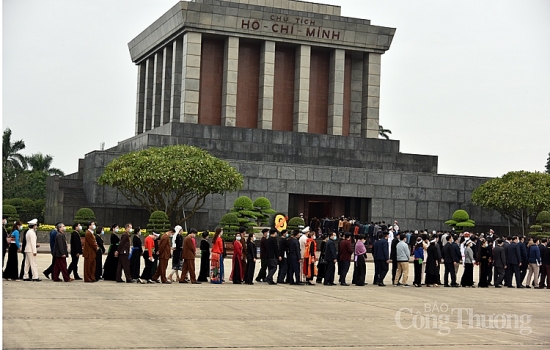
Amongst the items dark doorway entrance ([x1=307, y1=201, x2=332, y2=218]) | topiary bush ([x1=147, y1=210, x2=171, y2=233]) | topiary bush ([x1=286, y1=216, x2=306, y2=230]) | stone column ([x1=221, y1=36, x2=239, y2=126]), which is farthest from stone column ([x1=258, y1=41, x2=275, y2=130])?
topiary bush ([x1=147, y1=210, x2=171, y2=233])

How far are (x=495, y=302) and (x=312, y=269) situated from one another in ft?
17.1

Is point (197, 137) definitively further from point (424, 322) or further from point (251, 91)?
point (424, 322)

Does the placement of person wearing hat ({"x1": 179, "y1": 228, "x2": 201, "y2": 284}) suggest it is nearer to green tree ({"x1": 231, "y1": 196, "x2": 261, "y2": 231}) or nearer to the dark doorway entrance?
green tree ({"x1": 231, "y1": 196, "x2": 261, "y2": 231})

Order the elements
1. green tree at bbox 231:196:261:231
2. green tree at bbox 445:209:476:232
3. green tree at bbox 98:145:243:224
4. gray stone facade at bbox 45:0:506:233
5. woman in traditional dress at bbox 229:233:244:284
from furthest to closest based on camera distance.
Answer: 1. green tree at bbox 445:209:476:232
2. gray stone facade at bbox 45:0:506:233
3. green tree at bbox 231:196:261:231
4. green tree at bbox 98:145:243:224
5. woman in traditional dress at bbox 229:233:244:284

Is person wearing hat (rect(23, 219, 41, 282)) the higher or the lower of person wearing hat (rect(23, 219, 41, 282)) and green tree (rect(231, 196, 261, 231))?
the lower

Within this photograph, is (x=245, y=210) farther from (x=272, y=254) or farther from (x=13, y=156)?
(x=13, y=156)

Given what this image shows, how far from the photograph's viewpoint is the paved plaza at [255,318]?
413 inches

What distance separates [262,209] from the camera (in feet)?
119

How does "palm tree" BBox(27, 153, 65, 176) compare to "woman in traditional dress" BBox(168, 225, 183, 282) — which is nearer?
"woman in traditional dress" BBox(168, 225, 183, 282)

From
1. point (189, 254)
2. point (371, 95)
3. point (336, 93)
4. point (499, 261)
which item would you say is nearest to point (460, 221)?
point (371, 95)

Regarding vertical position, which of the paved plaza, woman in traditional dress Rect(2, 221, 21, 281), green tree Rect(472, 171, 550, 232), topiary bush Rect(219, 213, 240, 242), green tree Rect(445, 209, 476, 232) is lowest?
the paved plaza

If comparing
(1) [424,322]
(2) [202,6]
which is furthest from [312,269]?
(2) [202,6]

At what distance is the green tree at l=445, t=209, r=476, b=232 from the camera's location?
40.6m

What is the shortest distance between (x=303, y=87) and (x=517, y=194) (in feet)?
40.0
